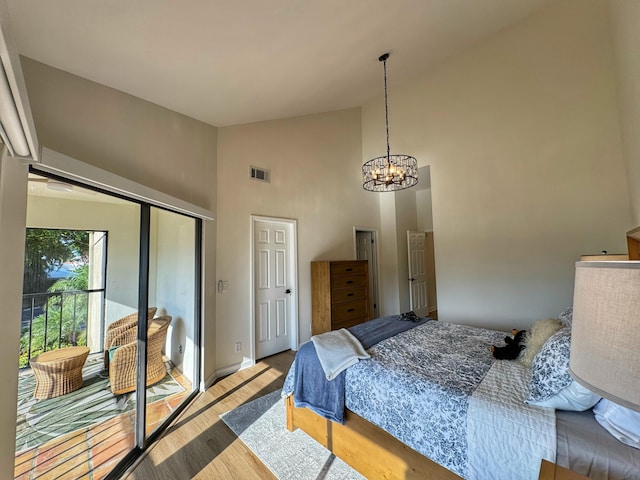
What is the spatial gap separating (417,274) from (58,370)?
5283mm

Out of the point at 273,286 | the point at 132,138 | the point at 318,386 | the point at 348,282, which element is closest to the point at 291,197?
the point at 273,286

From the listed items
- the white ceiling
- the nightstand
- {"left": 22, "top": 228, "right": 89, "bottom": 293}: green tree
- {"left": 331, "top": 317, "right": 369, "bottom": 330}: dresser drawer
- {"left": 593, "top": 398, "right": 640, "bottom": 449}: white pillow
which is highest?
the white ceiling

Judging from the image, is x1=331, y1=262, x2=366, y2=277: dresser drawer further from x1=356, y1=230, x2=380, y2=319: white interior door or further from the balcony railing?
the balcony railing

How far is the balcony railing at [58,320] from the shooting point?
1.34 m

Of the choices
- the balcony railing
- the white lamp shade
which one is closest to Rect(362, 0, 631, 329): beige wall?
the white lamp shade

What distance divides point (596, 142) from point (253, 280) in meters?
4.15

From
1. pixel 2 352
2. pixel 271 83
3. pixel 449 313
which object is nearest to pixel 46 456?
pixel 2 352

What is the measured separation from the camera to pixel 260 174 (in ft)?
11.2

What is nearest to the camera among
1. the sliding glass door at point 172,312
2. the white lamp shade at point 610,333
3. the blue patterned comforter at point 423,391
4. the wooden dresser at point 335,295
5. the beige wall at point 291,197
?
the white lamp shade at point 610,333

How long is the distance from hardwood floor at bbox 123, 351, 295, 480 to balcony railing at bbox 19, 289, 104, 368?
0.91 m

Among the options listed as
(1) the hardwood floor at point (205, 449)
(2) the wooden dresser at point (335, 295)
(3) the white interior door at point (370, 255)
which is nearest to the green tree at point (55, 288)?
(1) the hardwood floor at point (205, 449)

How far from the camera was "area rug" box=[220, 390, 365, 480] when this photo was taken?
1.66 meters

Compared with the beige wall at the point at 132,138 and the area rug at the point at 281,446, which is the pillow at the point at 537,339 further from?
the beige wall at the point at 132,138

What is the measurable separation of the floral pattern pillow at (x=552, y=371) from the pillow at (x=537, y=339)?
1.34ft
